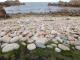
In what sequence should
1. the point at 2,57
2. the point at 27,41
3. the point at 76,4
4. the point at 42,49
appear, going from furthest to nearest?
the point at 76,4, the point at 27,41, the point at 42,49, the point at 2,57

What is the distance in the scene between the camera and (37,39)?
4.33 m

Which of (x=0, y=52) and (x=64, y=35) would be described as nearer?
(x=0, y=52)

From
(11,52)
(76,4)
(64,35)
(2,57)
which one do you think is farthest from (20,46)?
(76,4)

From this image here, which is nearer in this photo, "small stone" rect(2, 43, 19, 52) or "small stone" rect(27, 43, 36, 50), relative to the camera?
"small stone" rect(2, 43, 19, 52)

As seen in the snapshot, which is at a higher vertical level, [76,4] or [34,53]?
[34,53]

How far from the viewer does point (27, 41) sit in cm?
423

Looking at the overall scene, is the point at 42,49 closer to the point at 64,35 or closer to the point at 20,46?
the point at 20,46

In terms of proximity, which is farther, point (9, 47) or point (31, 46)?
point (31, 46)

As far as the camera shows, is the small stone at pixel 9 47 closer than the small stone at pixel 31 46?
Yes

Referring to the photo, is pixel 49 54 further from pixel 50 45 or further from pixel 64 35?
pixel 64 35

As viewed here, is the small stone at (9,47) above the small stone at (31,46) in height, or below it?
above

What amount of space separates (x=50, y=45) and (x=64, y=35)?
1.17 m

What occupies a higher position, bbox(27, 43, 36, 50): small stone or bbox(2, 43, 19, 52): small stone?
bbox(2, 43, 19, 52): small stone

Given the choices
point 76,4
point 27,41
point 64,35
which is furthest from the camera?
point 76,4
